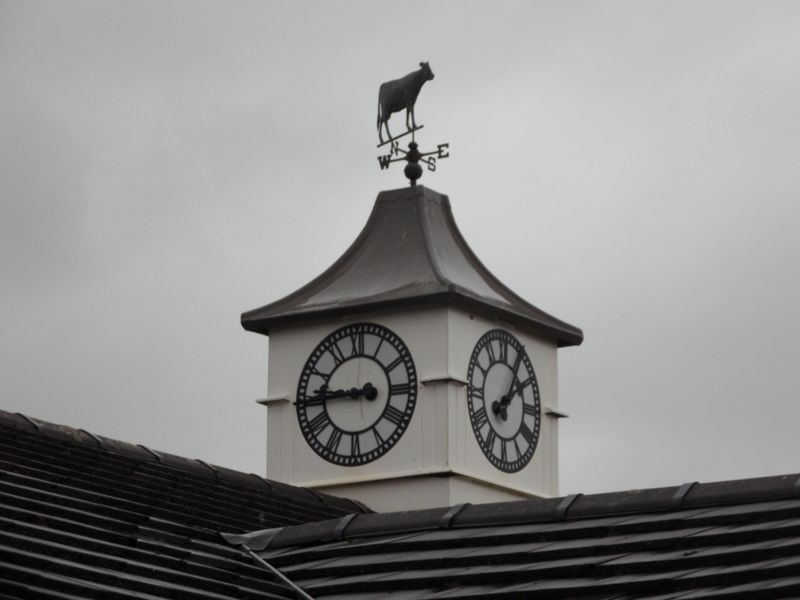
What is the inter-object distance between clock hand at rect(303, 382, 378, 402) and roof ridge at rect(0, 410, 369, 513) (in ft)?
10.6

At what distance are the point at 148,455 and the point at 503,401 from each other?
7.44 meters

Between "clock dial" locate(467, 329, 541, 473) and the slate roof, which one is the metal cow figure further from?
the slate roof

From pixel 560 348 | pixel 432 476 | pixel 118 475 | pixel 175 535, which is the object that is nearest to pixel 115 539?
pixel 175 535

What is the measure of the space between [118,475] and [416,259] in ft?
27.0

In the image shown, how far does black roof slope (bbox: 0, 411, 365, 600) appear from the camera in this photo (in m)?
11.8

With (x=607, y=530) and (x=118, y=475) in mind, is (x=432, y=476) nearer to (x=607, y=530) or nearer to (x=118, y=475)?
(x=118, y=475)

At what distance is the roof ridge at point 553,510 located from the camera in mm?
12555

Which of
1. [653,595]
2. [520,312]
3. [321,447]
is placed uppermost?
[520,312]

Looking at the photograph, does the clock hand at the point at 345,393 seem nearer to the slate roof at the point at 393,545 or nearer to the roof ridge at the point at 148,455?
the roof ridge at the point at 148,455

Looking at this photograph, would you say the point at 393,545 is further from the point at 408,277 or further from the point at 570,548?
the point at 408,277

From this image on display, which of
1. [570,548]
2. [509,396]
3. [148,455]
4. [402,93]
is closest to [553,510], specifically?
[570,548]

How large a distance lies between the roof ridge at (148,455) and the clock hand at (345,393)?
10.6 feet

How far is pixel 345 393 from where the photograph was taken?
2327 cm

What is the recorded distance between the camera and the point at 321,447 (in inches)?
918
